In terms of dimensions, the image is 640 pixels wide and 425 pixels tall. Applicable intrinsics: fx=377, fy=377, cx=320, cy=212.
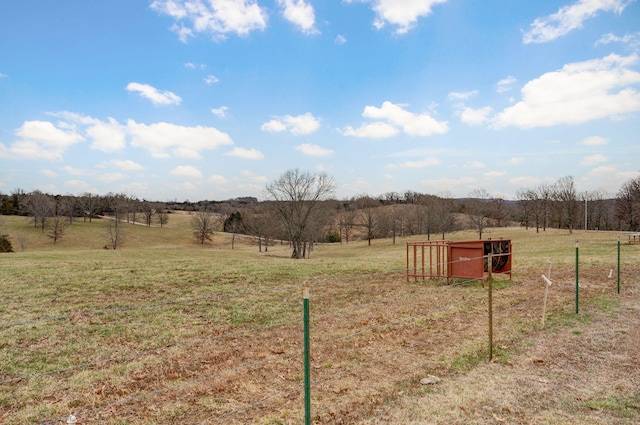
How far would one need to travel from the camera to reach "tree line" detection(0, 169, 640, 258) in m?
49.0

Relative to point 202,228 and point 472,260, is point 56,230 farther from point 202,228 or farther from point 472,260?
point 472,260

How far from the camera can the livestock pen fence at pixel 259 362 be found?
4672 mm

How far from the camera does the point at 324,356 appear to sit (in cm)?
654

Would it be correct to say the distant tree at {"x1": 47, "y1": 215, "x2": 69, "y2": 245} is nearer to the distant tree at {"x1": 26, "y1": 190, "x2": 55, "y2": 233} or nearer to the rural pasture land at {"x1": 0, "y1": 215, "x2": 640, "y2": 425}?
the distant tree at {"x1": 26, "y1": 190, "x2": 55, "y2": 233}

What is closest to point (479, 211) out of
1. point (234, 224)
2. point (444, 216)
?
point (444, 216)

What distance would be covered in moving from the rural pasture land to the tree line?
122 feet

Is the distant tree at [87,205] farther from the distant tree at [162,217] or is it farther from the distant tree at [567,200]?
the distant tree at [567,200]

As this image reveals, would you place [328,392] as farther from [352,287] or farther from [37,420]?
[352,287]

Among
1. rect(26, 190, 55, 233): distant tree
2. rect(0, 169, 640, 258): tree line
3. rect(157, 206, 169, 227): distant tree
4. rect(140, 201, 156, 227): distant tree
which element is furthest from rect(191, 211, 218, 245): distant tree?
rect(26, 190, 55, 233): distant tree

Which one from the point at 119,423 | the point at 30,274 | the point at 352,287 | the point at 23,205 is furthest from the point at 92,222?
the point at 119,423

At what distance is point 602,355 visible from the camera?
21.0 ft

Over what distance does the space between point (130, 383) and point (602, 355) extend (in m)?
7.62

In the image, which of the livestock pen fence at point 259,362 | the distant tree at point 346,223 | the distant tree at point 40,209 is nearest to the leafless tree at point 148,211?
the distant tree at point 40,209

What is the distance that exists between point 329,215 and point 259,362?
2453 inches
